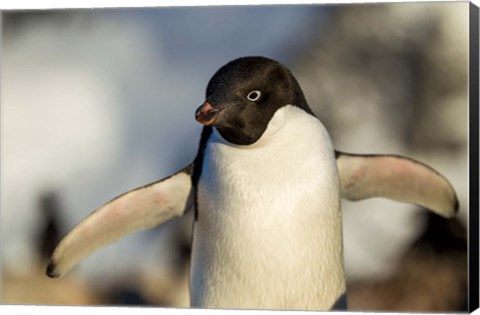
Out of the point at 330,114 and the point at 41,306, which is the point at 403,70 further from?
the point at 41,306

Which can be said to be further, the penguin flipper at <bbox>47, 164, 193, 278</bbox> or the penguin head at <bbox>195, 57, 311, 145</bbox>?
the penguin flipper at <bbox>47, 164, 193, 278</bbox>

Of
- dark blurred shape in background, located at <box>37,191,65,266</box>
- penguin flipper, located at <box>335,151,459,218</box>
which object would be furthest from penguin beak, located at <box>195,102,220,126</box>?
dark blurred shape in background, located at <box>37,191,65,266</box>

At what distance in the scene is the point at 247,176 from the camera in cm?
358

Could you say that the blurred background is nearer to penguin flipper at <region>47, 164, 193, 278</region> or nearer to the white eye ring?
penguin flipper at <region>47, 164, 193, 278</region>

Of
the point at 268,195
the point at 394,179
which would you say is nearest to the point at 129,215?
the point at 268,195

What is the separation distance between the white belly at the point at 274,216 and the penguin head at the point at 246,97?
4cm

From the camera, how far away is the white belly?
3.56 metres

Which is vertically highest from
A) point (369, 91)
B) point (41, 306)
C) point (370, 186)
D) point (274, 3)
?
point (274, 3)

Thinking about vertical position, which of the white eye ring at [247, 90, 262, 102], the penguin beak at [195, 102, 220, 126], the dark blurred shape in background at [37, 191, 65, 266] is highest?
the white eye ring at [247, 90, 262, 102]

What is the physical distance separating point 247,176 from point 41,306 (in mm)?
949

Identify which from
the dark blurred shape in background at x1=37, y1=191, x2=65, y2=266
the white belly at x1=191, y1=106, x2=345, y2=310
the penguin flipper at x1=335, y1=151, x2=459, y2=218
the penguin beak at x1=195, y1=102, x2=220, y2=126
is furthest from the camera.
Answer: the dark blurred shape in background at x1=37, y1=191, x2=65, y2=266

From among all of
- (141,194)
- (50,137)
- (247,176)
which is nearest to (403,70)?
(247,176)

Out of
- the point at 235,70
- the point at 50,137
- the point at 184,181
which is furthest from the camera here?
the point at 50,137

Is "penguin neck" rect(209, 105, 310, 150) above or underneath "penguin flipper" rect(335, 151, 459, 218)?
above
